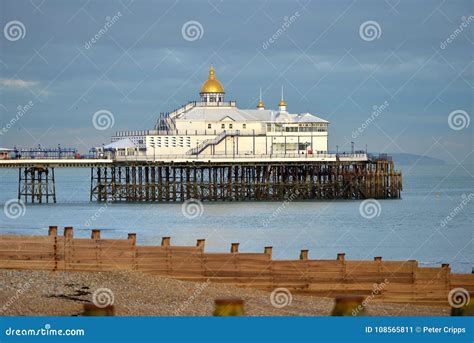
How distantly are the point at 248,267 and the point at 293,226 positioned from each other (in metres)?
31.9

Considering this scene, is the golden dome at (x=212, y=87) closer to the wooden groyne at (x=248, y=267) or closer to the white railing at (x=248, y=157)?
the white railing at (x=248, y=157)

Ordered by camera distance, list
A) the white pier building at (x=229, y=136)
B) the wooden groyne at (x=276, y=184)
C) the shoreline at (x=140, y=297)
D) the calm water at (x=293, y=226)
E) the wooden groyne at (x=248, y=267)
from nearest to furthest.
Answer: the shoreline at (x=140, y=297), the wooden groyne at (x=248, y=267), the calm water at (x=293, y=226), the wooden groyne at (x=276, y=184), the white pier building at (x=229, y=136)

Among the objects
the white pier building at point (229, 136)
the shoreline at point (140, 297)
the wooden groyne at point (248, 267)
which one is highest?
the white pier building at point (229, 136)

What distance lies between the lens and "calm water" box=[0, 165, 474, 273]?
46.4 meters

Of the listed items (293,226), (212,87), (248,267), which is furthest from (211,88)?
(248,267)

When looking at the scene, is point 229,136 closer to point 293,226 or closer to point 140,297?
point 293,226

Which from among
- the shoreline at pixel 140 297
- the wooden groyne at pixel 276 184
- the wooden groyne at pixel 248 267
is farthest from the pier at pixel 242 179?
the shoreline at pixel 140 297

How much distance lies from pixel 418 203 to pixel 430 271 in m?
58.8

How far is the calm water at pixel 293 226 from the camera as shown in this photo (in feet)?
152

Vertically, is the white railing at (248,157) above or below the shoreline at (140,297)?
above

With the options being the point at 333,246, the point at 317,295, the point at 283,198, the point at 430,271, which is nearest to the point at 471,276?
the point at 430,271

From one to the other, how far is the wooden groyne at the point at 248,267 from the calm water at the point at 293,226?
12180 mm

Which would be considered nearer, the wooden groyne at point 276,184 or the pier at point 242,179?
the pier at point 242,179

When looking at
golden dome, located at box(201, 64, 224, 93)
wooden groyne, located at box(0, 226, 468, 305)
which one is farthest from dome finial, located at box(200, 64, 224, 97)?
wooden groyne, located at box(0, 226, 468, 305)
